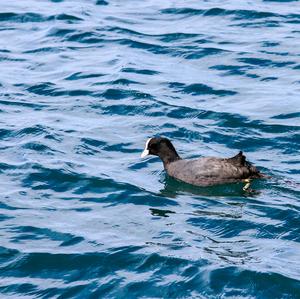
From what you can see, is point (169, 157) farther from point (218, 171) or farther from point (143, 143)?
point (143, 143)

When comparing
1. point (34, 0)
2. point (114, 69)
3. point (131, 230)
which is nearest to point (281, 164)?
point (131, 230)

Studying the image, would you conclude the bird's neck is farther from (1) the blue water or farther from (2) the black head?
(1) the blue water

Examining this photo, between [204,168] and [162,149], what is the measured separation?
1.01m

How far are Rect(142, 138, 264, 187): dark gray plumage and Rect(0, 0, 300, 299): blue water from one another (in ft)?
0.64

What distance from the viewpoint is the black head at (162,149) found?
685 inches

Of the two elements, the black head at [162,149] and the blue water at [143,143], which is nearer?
the blue water at [143,143]

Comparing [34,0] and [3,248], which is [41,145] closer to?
[3,248]

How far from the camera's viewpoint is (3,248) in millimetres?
14250

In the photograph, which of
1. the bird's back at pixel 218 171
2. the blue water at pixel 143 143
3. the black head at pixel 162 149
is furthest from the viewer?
the black head at pixel 162 149

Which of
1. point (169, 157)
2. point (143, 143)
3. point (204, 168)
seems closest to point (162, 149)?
point (169, 157)

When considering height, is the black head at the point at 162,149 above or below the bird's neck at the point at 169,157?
above

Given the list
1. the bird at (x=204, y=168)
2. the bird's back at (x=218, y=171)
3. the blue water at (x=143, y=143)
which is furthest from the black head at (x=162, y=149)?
the bird's back at (x=218, y=171)

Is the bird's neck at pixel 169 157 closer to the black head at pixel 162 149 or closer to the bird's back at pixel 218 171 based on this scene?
the black head at pixel 162 149

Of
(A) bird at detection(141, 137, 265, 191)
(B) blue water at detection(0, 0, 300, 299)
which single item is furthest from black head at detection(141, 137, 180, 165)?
(B) blue water at detection(0, 0, 300, 299)
